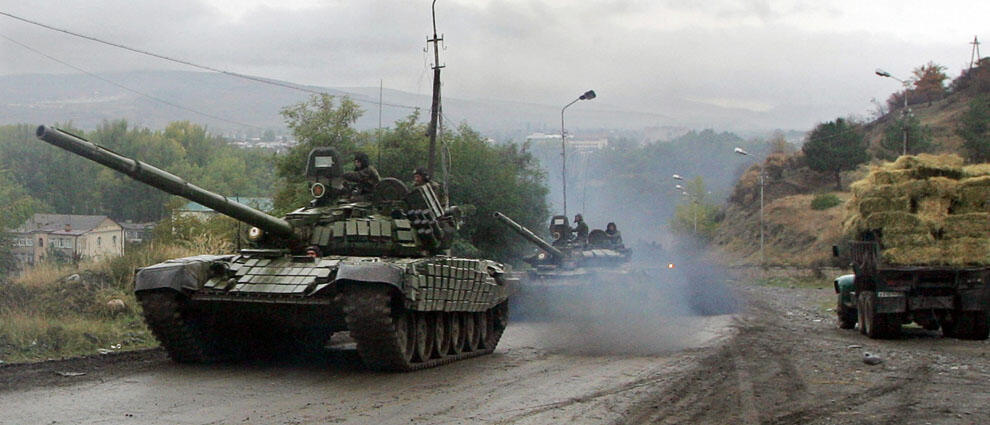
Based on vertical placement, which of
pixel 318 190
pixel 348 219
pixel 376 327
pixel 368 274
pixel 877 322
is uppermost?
pixel 318 190

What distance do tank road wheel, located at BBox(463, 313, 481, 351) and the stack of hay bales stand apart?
267 inches

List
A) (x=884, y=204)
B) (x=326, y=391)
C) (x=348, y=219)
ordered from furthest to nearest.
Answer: (x=884, y=204)
(x=348, y=219)
(x=326, y=391)

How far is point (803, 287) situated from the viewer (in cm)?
4103

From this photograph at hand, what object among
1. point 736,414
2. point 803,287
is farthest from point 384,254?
point 803,287

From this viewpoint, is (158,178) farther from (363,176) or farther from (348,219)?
(363,176)

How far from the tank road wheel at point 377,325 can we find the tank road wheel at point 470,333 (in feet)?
9.90

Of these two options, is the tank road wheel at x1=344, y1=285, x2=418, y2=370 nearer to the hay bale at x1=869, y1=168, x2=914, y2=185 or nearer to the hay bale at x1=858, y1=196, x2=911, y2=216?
the hay bale at x1=858, y1=196, x2=911, y2=216

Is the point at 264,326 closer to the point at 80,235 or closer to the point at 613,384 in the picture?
the point at 613,384

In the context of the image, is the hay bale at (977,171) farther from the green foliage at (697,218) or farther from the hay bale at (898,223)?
the green foliage at (697,218)

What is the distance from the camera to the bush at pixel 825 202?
62.8 m

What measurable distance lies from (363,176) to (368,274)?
3752mm

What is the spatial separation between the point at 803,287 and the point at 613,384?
Result: 30.3 metres

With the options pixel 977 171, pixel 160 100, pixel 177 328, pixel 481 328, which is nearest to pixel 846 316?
pixel 977 171

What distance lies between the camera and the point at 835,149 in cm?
6419
